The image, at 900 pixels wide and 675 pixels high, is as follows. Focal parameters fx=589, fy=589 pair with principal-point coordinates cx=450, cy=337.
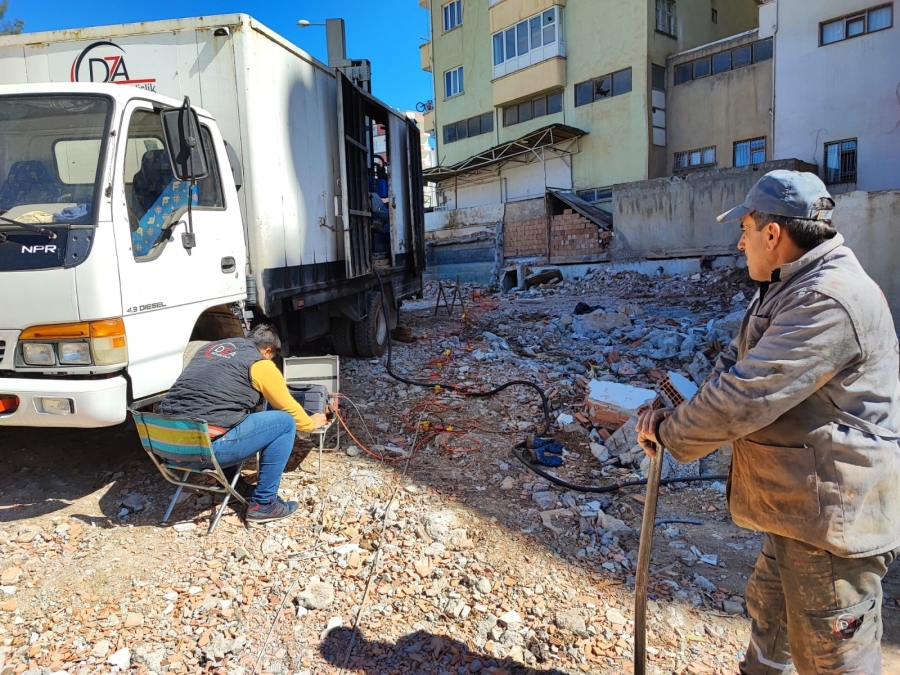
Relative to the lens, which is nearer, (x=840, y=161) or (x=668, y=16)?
(x=840, y=161)

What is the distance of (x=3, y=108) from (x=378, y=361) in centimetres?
453

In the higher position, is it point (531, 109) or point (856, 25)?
point (531, 109)

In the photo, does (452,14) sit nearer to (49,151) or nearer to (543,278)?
(543,278)

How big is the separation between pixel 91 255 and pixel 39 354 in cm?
60

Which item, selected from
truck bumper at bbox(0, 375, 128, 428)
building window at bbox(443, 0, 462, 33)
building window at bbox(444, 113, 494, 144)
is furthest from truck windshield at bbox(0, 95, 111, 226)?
building window at bbox(443, 0, 462, 33)

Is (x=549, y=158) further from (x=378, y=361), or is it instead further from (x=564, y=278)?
(x=378, y=361)

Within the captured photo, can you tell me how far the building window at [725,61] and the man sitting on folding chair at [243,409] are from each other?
65.6ft

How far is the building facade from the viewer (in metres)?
14.6

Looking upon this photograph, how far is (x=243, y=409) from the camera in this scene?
341 centimetres

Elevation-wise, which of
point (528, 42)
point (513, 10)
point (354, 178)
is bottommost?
point (354, 178)

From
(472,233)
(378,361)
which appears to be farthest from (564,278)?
(378,361)

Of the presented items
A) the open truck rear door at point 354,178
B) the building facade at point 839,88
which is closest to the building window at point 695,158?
the building facade at point 839,88

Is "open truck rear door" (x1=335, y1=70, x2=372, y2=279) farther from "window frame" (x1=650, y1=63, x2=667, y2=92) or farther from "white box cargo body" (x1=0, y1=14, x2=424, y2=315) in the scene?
"window frame" (x1=650, y1=63, x2=667, y2=92)

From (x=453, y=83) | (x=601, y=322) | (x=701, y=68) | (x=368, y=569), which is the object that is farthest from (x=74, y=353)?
(x=453, y=83)
